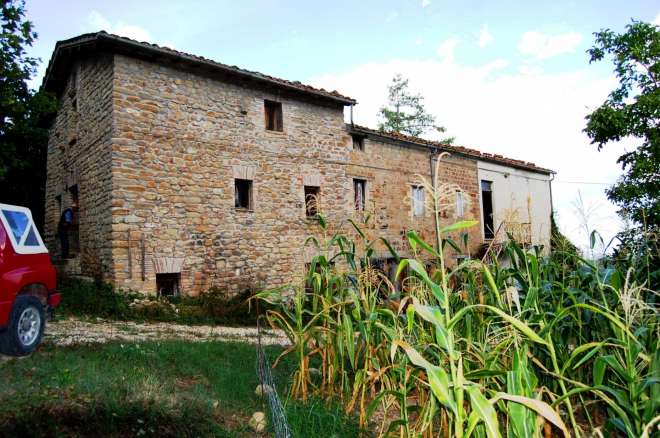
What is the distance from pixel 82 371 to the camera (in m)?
3.77

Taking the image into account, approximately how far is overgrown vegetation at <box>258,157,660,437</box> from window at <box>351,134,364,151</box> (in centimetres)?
929

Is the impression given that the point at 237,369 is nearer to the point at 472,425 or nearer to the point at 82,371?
the point at 82,371

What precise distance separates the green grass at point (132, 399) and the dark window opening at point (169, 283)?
15.7 feet

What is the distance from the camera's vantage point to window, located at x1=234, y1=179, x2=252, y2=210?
1076cm

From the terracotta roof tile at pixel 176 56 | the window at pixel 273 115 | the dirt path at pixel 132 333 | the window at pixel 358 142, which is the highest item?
the terracotta roof tile at pixel 176 56

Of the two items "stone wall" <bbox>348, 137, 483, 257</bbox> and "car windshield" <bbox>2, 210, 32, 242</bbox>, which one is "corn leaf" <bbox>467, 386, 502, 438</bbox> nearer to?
"car windshield" <bbox>2, 210, 32, 242</bbox>

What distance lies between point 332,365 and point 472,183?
13634 millimetres

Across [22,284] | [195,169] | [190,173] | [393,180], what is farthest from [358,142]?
[22,284]

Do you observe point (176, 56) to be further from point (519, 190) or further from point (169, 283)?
point (519, 190)

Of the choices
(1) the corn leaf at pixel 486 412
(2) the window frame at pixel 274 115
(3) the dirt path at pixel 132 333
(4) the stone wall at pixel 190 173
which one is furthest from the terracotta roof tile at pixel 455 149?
(1) the corn leaf at pixel 486 412

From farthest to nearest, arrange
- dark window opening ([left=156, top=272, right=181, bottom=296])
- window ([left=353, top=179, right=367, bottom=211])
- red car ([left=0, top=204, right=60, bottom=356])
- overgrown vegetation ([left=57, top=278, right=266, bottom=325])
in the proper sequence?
window ([left=353, top=179, right=367, bottom=211]) < dark window opening ([left=156, top=272, right=181, bottom=296]) < overgrown vegetation ([left=57, top=278, right=266, bottom=325]) < red car ([left=0, top=204, right=60, bottom=356])

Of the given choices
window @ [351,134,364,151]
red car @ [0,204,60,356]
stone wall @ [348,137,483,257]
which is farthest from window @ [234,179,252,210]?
red car @ [0,204,60,356]

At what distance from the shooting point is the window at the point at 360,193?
13008 mm

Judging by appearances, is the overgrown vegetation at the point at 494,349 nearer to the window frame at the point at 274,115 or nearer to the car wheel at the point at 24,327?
the car wheel at the point at 24,327
